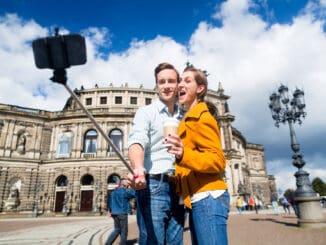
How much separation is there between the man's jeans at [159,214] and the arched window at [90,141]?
28.7 m

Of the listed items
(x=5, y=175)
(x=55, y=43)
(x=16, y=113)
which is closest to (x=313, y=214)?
(x=55, y=43)

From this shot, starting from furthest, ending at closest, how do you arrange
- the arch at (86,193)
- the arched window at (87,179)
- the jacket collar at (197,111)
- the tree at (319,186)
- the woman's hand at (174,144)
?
the tree at (319,186)
the arched window at (87,179)
the arch at (86,193)
the jacket collar at (197,111)
the woman's hand at (174,144)

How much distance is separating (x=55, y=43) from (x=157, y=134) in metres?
1.10

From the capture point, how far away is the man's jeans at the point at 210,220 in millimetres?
1713

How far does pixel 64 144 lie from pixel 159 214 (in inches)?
1182

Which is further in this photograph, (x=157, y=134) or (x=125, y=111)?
(x=125, y=111)

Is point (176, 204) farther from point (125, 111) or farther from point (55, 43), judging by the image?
point (125, 111)

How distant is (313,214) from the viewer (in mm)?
8727

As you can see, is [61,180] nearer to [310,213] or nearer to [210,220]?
[310,213]

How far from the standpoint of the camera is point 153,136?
85.0 inches

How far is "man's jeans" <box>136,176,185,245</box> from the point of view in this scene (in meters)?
1.90

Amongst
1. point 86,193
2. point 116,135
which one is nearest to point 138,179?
point 86,193

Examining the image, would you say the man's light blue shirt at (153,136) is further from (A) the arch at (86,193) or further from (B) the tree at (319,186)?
(B) the tree at (319,186)

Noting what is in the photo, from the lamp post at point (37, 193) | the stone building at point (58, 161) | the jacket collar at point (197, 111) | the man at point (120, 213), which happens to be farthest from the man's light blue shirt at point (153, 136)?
the lamp post at point (37, 193)
